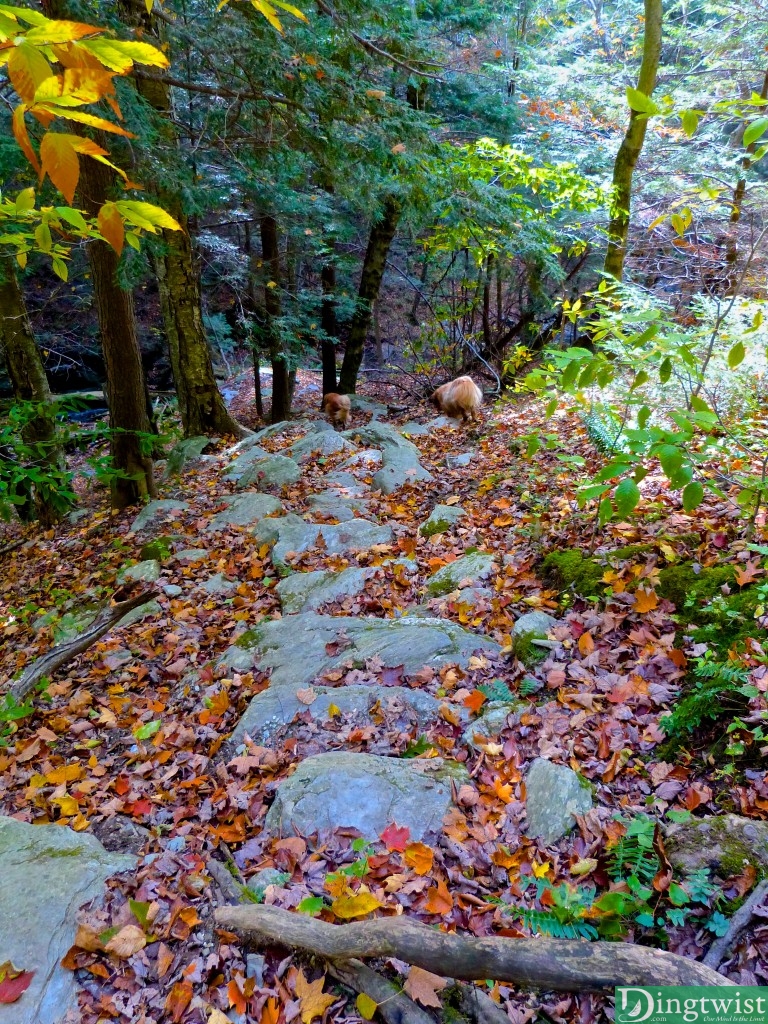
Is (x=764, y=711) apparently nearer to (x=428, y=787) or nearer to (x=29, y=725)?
(x=428, y=787)

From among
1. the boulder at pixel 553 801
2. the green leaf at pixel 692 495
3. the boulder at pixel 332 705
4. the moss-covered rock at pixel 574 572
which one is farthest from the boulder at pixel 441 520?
the green leaf at pixel 692 495

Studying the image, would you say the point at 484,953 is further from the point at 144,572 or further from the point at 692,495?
the point at 144,572

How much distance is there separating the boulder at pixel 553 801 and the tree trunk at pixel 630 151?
6.81 m

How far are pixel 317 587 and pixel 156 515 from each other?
3.16 m

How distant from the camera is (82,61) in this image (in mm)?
1019

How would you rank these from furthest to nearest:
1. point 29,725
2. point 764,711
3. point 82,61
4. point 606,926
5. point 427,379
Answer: point 427,379 → point 29,725 → point 764,711 → point 606,926 → point 82,61

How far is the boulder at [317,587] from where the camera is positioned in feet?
16.0

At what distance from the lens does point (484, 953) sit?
70.9 inches

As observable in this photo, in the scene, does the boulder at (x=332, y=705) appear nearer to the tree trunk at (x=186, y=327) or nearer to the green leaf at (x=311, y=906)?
the green leaf at (x=311, y=906)

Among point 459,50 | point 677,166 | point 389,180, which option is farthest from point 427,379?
point 459,50

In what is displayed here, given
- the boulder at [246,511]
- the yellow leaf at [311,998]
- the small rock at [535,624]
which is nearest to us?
the yellow leaf at [311,998]

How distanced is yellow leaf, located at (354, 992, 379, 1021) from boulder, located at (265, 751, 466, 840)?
2.33 feet

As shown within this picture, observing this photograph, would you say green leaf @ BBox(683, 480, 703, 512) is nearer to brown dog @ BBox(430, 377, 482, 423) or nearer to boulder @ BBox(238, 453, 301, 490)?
boulder @ BBox(238, 453, 301, 490)

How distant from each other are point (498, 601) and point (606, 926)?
2.24m
